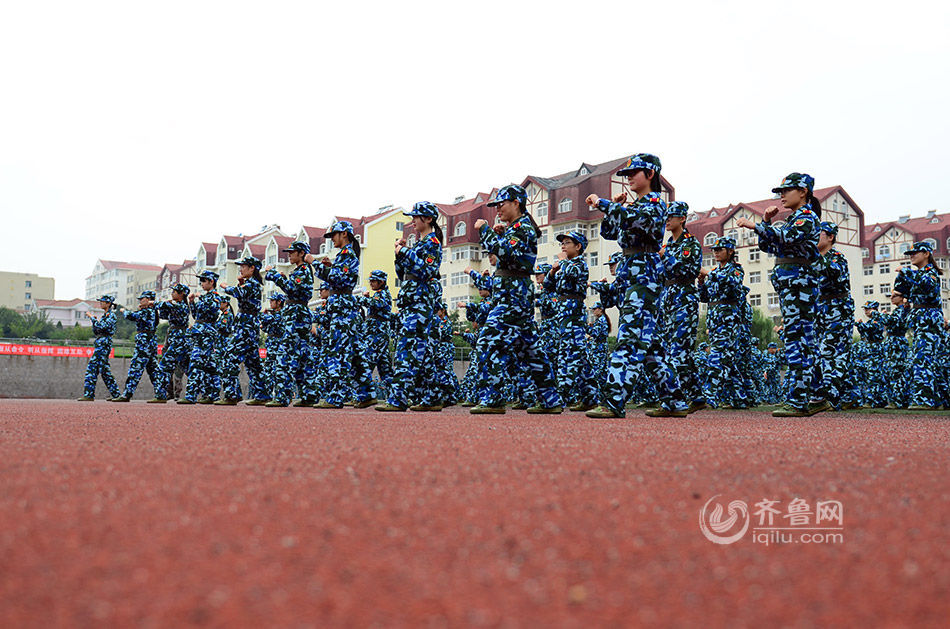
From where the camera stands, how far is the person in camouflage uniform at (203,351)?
13.1 m

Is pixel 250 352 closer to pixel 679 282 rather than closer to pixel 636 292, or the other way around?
pixel 679 282

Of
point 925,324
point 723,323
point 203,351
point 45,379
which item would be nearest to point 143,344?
point 203,351

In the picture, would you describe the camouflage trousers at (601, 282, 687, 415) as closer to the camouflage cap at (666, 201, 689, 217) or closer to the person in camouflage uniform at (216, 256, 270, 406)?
the camouflage cap at (666, 201, 689, 217)

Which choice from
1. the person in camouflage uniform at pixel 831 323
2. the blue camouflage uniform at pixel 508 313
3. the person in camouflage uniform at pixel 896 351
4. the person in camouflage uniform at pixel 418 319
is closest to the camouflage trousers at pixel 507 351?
the blue camouflage uniform at pixel 508 313

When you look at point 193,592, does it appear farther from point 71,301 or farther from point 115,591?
point 71,301

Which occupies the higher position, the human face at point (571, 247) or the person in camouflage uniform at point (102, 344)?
the human face at point (571, 247)

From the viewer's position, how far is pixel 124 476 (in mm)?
2639

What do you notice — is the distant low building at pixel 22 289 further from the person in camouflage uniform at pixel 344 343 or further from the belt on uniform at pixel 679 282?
the belt on uniform at pixel 679 282

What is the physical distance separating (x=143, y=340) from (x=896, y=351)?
47.9ft

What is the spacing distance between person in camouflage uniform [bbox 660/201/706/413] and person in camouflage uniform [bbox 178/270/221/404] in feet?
26.0

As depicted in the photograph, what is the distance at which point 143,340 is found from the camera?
1524 cm

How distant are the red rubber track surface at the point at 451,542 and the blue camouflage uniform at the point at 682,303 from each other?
5337mm

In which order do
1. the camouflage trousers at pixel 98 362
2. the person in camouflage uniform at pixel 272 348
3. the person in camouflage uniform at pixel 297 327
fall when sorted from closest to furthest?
the person in camouflage uniform at pixel 297 327 < the person in camouflage uniform at pixel 272 348 < the camouflage trousers at pixel 98 362

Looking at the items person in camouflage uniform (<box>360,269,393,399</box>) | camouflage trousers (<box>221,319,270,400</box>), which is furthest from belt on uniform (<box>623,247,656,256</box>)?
camouflage trousers (<box>221,319,270,400</box>)
